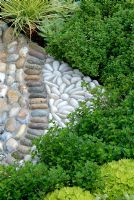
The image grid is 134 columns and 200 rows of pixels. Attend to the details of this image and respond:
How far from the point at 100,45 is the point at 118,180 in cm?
194

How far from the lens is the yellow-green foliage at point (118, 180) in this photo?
4.45m

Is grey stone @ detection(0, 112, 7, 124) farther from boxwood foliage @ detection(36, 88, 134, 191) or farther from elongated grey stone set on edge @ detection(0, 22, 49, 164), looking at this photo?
boxwood foliage @ detection(36, 88, 134, 191)

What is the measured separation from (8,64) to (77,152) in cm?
169

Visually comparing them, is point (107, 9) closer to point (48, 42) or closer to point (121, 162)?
point (48, 42)

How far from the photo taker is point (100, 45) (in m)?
6.03

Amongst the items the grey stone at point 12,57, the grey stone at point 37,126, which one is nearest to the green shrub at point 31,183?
the grey stone at point 37,126

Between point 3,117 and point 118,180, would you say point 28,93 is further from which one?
point 118,180

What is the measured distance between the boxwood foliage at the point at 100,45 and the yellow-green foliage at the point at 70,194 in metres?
1.64

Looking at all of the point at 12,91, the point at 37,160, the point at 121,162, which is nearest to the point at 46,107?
the point at 12,91

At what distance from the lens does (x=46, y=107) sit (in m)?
5.60

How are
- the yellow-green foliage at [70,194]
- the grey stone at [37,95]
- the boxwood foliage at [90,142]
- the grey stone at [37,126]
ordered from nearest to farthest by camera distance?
the yellow-green foliage at [70,194] → the boxwood foliage at [90,142] → the grey stone at [37,126] → the grey stone at [37,95]

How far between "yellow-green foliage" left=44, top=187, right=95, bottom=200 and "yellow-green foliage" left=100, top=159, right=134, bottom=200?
18cm

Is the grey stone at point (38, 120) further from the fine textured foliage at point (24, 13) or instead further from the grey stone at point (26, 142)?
the fine textured foliage at point (24, 13)

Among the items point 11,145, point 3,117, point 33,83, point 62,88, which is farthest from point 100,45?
point 11,145
